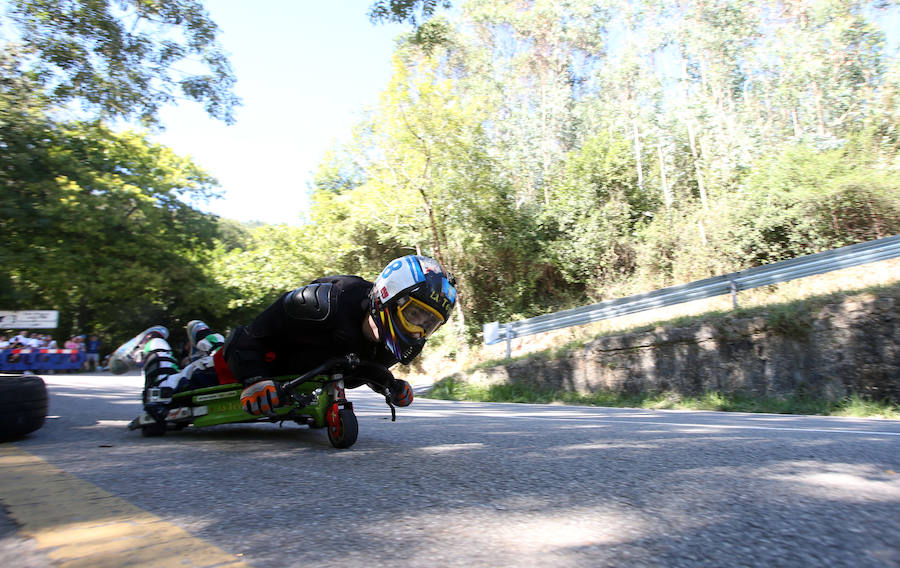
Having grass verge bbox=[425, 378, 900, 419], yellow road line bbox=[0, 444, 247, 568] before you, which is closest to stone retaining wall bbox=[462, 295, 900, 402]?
grass verge bbox=[425, 378, 900, 419]

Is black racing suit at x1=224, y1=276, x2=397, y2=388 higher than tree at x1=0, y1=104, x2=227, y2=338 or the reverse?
the reverse

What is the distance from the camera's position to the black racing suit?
11.4 ft

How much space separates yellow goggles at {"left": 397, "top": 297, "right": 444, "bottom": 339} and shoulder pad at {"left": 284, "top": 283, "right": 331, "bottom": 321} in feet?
1.69

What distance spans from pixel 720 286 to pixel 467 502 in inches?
456

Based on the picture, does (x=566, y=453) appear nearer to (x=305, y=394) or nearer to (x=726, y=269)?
(x=305, y=394)

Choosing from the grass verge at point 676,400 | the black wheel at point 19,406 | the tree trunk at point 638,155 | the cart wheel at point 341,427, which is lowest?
the grass verge at point 676,400

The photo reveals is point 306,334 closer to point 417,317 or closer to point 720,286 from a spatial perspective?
point 417,317

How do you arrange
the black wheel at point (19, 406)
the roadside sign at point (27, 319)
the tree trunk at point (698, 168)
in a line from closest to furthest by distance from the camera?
the black wheel at point (19, 406) < the roadside sign at point (27, 319) < the tree trunk at point (698, 168)

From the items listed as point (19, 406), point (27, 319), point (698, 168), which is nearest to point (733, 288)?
point (698, 168)

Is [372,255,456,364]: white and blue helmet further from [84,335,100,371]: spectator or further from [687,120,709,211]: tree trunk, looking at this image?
[84,335,100,371]: spectator

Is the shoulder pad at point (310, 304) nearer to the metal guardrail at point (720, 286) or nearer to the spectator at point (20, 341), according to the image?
the metal guardrail at point (720, 286)

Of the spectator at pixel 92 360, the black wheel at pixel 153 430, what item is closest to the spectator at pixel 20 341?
the spectator at pixel 92 360

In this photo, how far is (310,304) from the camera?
11.2 feet

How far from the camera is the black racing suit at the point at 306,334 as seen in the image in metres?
3.47
